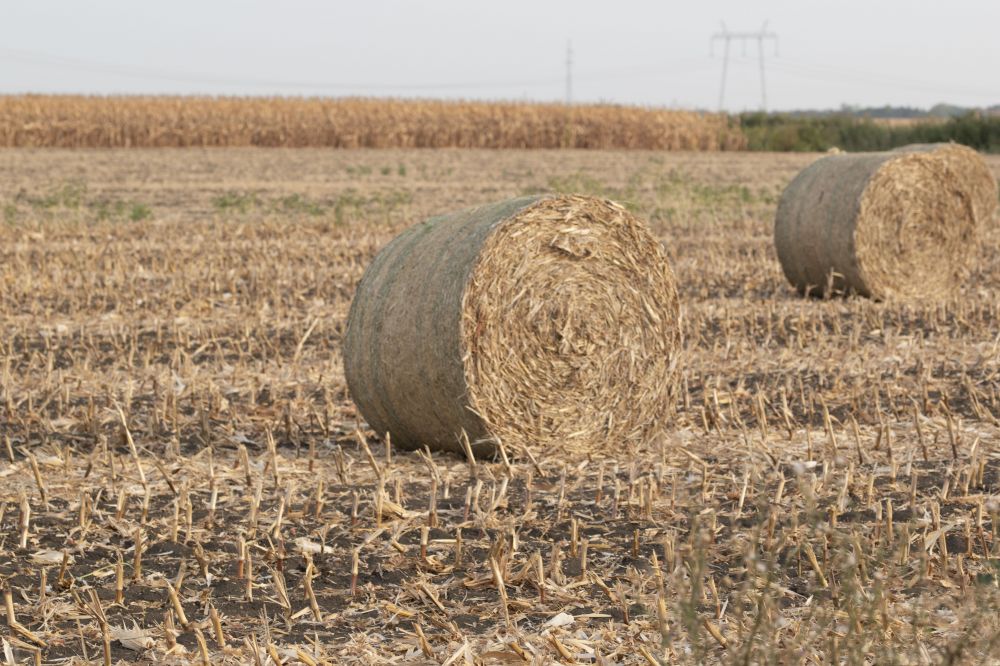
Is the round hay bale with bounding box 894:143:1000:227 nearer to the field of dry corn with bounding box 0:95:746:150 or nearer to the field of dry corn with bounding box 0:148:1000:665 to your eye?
the field of dry corn with bounding box 0:148:1000:665

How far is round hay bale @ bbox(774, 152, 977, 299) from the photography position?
11.3 m

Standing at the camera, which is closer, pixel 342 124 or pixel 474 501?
pixel 474 501

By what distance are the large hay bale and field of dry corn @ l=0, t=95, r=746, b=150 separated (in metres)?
33.0

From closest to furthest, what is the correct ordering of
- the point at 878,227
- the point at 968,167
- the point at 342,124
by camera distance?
the point at 878,227 → the point at 968,167 → the point at 342,124

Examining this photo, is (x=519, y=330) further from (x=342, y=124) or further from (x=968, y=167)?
(x=342, y=124)

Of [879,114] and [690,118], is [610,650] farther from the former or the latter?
[879,114]

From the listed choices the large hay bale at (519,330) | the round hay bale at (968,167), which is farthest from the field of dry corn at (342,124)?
the large hay bale at (519,330)

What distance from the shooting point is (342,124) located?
131 ft

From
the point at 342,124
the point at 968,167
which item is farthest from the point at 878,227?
the point at 342,124

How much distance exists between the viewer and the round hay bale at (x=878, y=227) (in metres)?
11.3

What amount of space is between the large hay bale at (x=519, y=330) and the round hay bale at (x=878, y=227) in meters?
4.74

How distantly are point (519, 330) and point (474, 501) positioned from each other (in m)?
1.33

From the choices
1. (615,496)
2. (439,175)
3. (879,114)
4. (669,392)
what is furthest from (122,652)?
(879,114)

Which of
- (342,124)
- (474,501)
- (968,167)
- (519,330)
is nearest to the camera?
(474,501)
